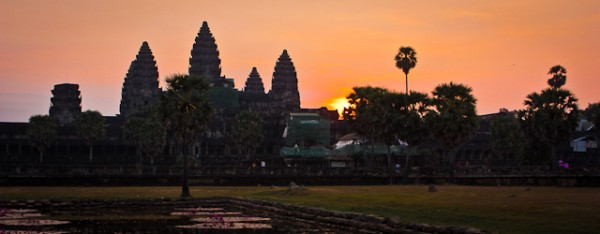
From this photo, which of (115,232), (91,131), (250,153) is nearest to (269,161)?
(250,153)

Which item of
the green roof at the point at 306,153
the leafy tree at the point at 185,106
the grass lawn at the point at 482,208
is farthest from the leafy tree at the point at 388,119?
the grass lawn at the point at 482,208

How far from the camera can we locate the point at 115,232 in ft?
123

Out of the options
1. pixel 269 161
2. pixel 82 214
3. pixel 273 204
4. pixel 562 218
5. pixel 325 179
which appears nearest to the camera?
pixel 562 218

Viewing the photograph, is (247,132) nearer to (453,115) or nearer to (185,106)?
(453,115)

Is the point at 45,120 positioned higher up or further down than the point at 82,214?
higher up

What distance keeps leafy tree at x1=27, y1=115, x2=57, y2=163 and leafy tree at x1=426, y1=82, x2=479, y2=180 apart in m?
92.3

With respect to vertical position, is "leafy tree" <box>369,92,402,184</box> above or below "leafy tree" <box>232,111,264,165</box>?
below

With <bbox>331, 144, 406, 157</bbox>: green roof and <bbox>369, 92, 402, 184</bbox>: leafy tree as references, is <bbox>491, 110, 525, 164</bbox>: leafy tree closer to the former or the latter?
<bbox>331, 144, 406, 157</bbox>: green roof

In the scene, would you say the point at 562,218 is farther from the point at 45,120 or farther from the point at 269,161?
the point at 45,120

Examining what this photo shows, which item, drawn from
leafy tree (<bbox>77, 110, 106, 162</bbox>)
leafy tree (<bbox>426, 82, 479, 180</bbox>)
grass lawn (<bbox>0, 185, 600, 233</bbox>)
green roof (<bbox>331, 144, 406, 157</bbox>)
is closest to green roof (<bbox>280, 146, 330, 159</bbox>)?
green roof (<bbox>331, 144, 406, 157</bbox>)

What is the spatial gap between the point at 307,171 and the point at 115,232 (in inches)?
2411

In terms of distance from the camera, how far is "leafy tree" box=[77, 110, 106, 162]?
16600 centimetres

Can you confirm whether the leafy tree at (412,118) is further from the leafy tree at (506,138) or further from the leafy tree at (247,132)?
→ the leafy tree at (247,132)

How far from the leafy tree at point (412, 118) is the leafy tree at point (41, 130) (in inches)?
3409
